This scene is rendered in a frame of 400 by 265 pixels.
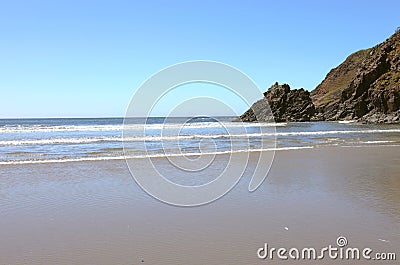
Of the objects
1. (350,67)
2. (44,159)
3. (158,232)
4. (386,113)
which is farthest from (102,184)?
(350,67)

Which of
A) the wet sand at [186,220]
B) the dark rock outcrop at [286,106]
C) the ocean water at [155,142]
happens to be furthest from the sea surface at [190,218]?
the dark rock outcrop at [286,106]

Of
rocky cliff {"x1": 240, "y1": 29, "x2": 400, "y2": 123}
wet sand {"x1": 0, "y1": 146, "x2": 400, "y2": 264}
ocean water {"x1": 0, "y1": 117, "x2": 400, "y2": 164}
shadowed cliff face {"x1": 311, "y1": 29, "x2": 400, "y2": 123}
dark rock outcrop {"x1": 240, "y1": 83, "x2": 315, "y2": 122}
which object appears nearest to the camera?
wet sand {"x1": 0, "y1": 146, "x2": 400, "y2": 264}

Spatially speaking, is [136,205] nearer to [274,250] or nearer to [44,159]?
[274,250]

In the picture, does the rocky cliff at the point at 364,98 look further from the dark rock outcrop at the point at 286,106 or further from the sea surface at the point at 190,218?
the sea surface at the point at 190,218

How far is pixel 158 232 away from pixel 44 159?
11172mm

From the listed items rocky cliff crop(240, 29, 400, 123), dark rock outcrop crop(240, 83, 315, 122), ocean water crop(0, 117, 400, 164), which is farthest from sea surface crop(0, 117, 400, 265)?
dark rock outcrop crop(240, 83, 315, 122)

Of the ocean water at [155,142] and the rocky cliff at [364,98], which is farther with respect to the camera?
the rocky cliff at [364,98]

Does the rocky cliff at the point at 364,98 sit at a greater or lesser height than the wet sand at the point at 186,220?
greater

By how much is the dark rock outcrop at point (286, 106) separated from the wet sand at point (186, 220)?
225 ft

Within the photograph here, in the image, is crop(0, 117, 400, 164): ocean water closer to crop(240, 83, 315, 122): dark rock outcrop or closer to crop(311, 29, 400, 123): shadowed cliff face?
crop(311, 29, 400, 123): shadowed cliff face

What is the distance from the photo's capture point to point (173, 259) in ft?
14.5

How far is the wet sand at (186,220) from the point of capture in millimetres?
4629

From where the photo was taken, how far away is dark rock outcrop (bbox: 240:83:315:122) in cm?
7831

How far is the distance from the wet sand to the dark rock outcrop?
6849 cm
